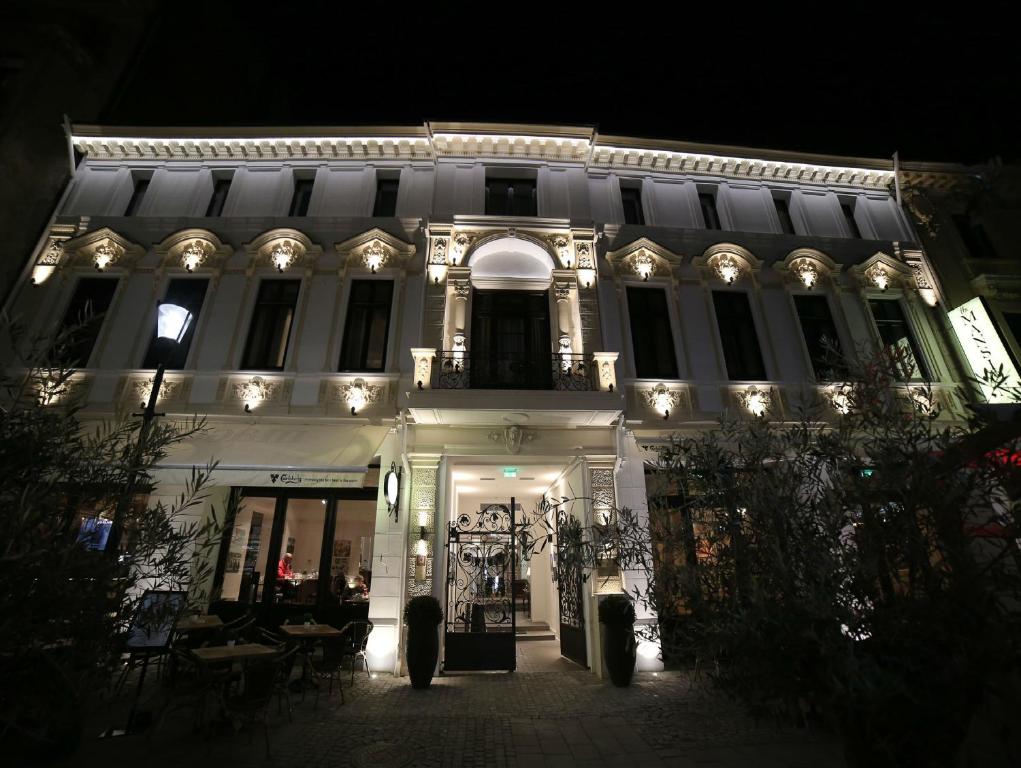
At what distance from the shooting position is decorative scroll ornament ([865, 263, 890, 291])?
38.8 feet

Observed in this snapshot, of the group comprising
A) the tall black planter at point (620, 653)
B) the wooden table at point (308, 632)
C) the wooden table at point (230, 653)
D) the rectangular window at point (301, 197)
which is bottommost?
the tall black planter at point (620, 653)

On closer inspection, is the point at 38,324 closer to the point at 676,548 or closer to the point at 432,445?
the point at 432,445

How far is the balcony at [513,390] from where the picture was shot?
8789 mm

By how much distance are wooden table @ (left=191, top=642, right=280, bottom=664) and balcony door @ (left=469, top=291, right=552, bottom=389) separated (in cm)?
545

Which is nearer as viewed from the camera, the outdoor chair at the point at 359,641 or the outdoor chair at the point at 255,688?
the outdoor chair at the point at 255,688

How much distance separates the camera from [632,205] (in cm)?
1252

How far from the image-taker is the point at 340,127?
12000 millimetres

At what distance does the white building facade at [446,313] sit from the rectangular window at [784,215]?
0.08 m

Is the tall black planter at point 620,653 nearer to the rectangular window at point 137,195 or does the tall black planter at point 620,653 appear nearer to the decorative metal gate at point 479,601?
the decorative metal gate at point 479,601

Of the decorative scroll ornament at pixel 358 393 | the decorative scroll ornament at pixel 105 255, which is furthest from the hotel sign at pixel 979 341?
the decorative scroll ornament at pixel 105 255

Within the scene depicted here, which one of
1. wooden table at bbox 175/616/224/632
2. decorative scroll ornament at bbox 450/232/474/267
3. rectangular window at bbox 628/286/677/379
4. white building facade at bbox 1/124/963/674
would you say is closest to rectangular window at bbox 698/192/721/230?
white building facade at bbox 1/124/963/674

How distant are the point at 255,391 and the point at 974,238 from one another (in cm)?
1880

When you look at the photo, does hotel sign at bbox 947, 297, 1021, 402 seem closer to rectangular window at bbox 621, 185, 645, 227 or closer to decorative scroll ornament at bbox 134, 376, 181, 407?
rectangular window at bbox 621, 185, 645, 227

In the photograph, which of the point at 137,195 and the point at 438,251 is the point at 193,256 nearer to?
the point at 137,195
